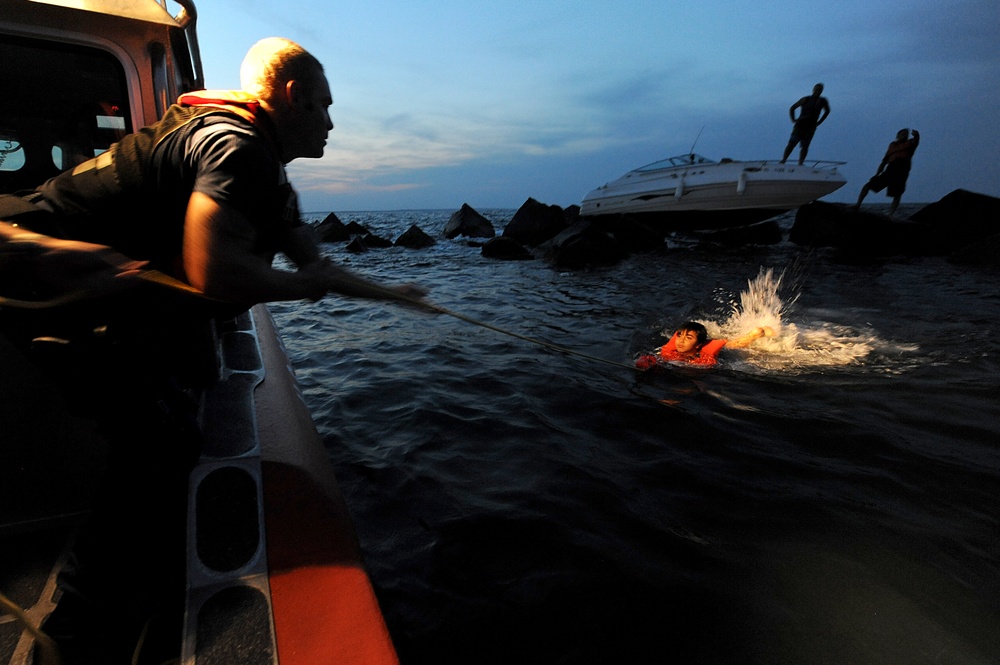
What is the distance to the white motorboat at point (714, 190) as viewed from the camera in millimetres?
15719

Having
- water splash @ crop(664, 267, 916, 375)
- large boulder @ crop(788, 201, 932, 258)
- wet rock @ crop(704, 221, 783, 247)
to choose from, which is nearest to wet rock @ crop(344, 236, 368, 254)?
wet rock @ crop(704, 221, 783, 247)

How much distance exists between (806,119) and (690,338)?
14219 mm

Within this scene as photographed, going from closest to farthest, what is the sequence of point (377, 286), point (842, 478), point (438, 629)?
point (377, 286) → point (438, 629) → point (842, 478)

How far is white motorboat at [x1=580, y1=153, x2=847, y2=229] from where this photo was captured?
15719 millimetres

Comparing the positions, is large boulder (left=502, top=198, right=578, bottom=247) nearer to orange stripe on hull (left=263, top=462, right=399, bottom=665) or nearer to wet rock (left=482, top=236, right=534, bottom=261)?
wet rock (left=482, top=236, right=534, bottom=261)

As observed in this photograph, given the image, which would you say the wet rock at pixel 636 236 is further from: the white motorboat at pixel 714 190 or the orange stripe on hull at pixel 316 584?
the orange stripe on hull at pixel 316 584

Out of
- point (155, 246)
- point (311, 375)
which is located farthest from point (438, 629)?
point (311, 375)

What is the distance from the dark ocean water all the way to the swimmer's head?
37 cm

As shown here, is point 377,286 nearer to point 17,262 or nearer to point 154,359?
point 154,359

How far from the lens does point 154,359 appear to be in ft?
5.50

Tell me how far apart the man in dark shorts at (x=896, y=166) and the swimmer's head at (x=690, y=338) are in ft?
48.5

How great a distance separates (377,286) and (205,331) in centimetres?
153

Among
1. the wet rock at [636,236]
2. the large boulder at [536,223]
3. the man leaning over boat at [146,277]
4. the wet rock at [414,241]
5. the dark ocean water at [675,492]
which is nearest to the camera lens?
the man leaning over boat at [146,277]

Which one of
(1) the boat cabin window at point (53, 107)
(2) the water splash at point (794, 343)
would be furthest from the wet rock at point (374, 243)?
(1) the boat cabin window at point (53, 107)
